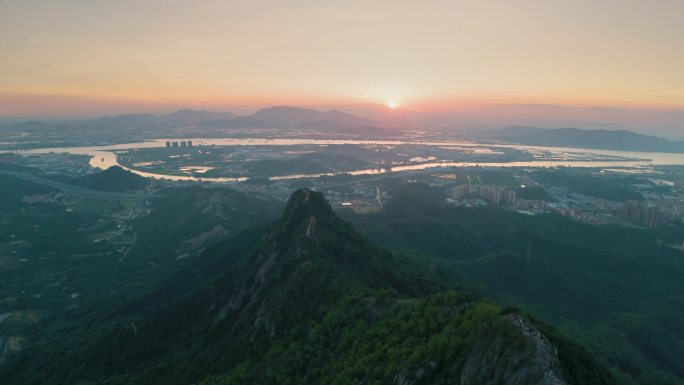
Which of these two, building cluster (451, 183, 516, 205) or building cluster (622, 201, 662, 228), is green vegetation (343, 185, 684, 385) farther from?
building cluster (451, 183, 516, 205)

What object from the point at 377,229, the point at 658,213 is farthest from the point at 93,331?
the point at 658,213

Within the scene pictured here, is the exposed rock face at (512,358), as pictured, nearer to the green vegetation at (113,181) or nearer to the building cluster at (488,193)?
the building cluster at (488,193)

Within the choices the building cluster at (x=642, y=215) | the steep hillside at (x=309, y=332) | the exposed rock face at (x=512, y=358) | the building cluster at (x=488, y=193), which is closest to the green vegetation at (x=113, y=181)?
the steep hillside at (x=309, y=332)

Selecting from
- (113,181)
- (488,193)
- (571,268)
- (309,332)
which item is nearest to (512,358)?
(309,332)

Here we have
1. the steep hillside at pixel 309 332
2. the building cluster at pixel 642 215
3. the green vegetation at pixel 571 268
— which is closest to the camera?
the steep hillside at pixel 309 332

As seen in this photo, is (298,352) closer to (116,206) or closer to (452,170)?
(116,206)

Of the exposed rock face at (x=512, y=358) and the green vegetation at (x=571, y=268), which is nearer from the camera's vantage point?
the exposed rock face at (x=512, y=358)
